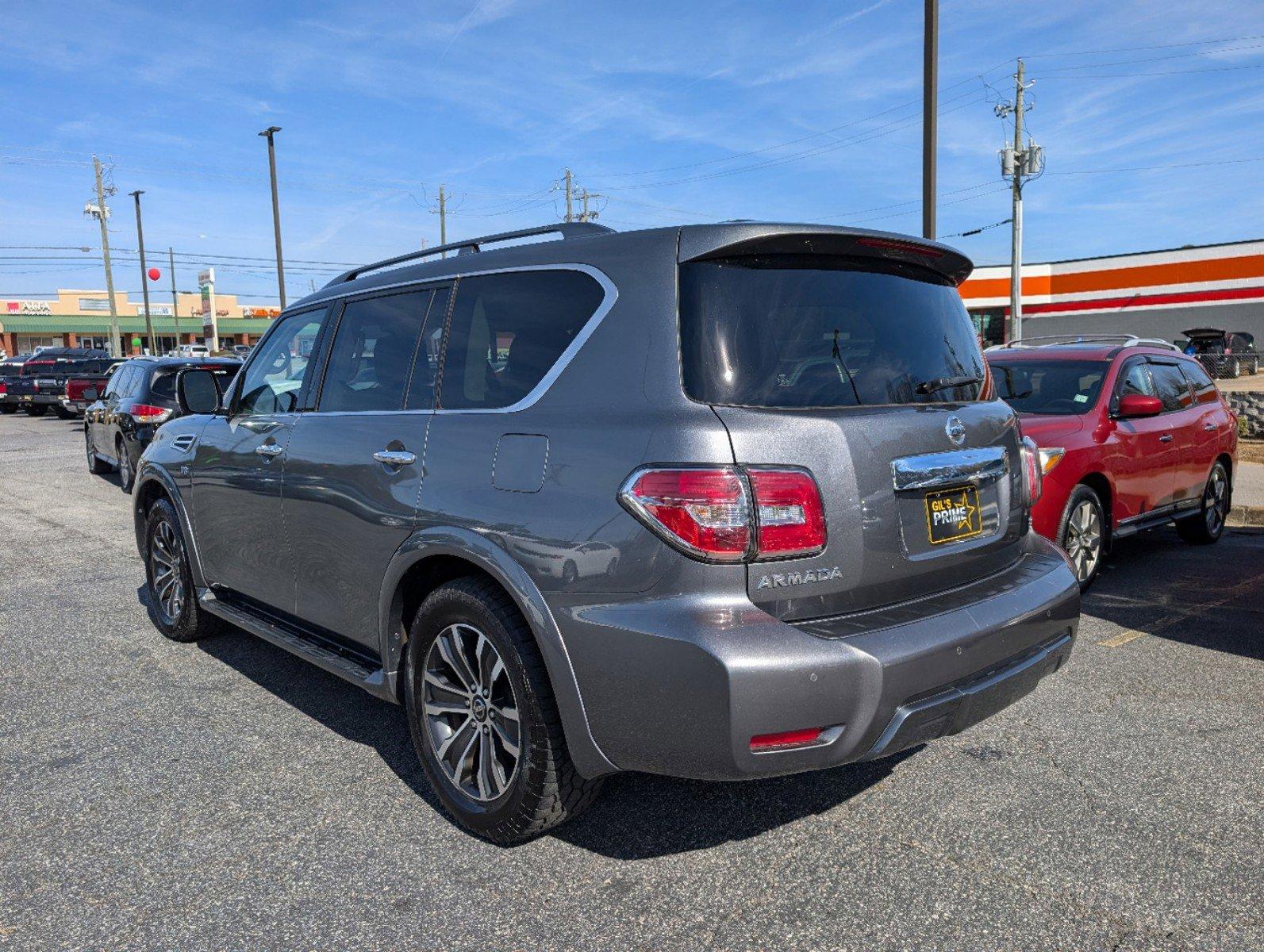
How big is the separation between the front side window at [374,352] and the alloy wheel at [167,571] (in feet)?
5.93

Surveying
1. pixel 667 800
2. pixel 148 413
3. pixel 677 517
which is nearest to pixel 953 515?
pixel 677 517

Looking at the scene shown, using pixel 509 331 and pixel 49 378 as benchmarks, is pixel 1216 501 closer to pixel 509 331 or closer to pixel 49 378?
pixel 509 331

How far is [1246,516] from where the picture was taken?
918 centimetres

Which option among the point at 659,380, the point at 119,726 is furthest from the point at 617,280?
the point at 119,726

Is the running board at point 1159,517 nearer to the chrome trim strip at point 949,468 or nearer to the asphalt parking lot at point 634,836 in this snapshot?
the asphalt parking lot at point 634,836

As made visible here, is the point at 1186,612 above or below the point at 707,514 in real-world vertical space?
below

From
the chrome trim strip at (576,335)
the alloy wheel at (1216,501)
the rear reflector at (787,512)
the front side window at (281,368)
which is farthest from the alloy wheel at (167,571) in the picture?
the alloy wheel at (1216,501)

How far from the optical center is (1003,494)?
129 inches

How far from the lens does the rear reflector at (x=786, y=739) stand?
2.50 metres

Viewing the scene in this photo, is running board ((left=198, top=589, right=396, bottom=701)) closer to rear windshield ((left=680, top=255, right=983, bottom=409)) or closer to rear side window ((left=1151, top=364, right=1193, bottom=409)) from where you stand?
rear windshield ((left=680, top=255, right=983, bottom=409))

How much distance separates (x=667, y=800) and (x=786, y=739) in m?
1.06

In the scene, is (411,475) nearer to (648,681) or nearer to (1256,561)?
(648,681)

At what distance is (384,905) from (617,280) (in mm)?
1918

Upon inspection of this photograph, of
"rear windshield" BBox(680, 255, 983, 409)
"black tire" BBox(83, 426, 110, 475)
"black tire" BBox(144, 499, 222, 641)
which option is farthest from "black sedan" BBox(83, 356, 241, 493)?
"rear windshield" BBox(680, 255, 983, 409)
